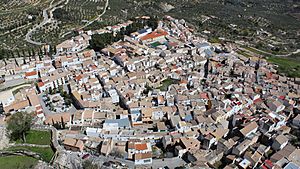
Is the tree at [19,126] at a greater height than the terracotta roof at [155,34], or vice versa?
the tree at [19,126]

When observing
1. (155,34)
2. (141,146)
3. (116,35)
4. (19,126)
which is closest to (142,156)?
(141,146)

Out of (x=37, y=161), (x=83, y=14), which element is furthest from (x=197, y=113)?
(x=83, y=14)

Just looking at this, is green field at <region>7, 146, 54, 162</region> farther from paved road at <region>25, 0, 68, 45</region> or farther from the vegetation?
paved road at <region>25, 0, 68, 45</region>

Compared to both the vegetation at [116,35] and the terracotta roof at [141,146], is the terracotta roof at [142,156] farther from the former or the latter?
the vegetation at [116,35]

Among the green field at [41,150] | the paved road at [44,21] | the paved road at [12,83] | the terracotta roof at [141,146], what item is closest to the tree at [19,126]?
the green field at [41,150]

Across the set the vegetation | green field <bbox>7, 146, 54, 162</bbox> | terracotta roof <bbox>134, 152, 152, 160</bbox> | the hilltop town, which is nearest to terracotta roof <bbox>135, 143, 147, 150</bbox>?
the hilltop town
